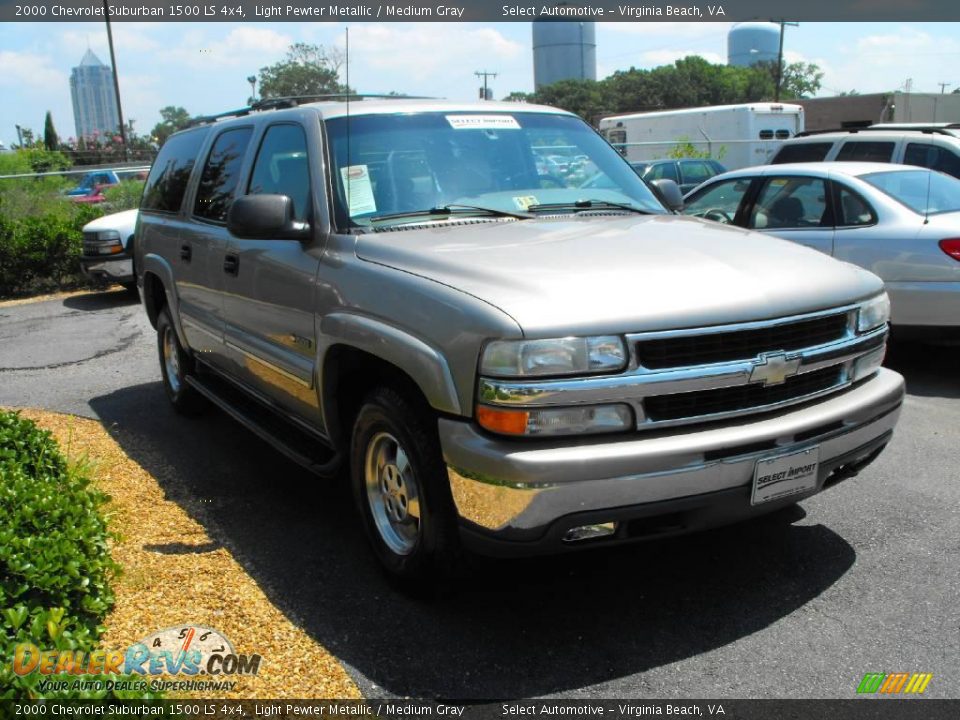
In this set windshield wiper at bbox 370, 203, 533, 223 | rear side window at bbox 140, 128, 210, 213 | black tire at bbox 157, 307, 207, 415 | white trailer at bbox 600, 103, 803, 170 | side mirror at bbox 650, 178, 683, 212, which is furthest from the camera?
white trailer at bbox 600, 103, 803, 170

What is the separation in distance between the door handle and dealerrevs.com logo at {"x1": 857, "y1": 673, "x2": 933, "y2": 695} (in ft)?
11.5

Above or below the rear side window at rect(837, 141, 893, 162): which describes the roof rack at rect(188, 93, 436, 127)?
above

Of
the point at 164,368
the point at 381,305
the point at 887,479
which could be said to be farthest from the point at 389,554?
the point at 164,368

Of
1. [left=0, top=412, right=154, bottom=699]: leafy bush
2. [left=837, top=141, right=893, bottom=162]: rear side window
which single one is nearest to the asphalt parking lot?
[left=0, top=412, right=154, bottom=699]: leafy bush

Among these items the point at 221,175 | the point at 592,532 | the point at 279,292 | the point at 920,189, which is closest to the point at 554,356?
the point at 592,532

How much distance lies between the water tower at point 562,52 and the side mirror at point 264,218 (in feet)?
275

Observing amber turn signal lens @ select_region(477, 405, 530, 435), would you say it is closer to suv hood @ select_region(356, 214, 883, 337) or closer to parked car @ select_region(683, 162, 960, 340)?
suv hood @ select_region(356, 214, 883, 337)

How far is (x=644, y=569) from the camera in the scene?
154 inches

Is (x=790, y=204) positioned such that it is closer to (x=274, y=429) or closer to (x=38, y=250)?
(x=274, y=429)

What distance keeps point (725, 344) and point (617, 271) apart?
467 millimetres

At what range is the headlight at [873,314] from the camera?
3.65m

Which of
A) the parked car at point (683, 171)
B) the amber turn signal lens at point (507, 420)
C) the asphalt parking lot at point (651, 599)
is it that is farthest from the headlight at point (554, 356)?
the parked car at point (683, 171)

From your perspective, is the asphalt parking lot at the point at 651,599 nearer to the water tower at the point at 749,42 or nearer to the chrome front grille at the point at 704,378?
the chrome front grille at the point at 704,378

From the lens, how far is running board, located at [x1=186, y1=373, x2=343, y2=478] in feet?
13.5
